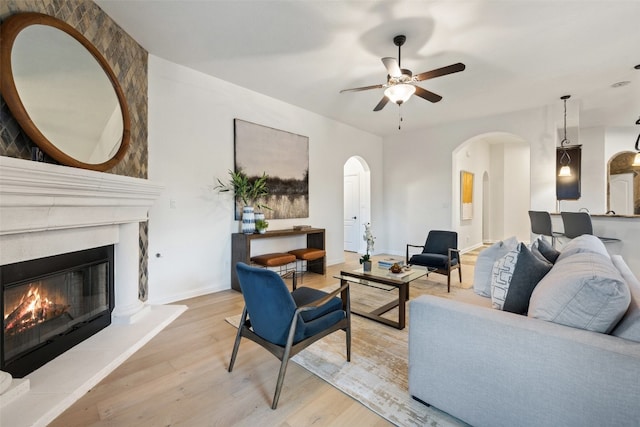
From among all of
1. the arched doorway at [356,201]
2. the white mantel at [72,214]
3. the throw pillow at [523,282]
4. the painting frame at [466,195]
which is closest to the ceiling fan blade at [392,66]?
the throw pillow at [523,282]

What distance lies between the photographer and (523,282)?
1604mm

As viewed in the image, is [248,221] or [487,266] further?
[248,221]

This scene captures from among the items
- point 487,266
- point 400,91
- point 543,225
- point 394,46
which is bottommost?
point 487,266

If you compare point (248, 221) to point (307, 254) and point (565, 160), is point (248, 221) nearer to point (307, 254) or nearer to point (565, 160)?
point (307, 254)

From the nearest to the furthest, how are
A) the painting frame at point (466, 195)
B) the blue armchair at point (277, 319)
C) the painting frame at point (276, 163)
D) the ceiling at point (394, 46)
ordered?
the blue armchair at point (277, 319), the ceiling at point (394, 46), the painting frame at point (276, 163), the painting frame at point (466, 195)

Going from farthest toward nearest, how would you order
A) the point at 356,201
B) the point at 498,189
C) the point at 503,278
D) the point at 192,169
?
1. the point at 498,189
2. the point at 356,201
3. the point at 192,169
4. the point at 503,278

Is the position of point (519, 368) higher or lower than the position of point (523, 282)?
lower

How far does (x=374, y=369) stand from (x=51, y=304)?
7.85 ft

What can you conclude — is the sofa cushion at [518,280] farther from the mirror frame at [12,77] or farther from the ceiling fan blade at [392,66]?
the mirror frame at [12,77]

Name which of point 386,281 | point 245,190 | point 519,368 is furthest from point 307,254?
point 519,368

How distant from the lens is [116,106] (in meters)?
2.53

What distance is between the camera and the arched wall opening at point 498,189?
24.0 feet

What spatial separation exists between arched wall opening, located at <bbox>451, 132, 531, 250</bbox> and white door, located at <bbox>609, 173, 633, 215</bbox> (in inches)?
68.5

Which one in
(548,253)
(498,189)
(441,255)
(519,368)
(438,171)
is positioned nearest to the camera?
(519,368)
